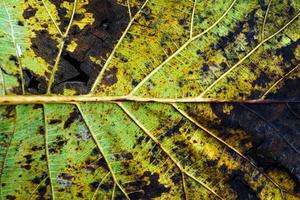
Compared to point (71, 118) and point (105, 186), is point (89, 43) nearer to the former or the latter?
point (71, 118)

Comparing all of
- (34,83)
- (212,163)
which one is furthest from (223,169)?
(34,83)

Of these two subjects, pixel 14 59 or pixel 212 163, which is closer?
pixel 14 59

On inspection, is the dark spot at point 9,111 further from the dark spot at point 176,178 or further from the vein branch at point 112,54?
the dark spot at point 176,178

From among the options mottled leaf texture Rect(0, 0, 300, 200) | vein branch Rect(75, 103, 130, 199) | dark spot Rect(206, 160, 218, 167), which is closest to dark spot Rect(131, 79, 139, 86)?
mottled leaf texture Rect(0, 0, 300, 200)

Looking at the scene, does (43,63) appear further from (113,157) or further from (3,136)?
(113,157)

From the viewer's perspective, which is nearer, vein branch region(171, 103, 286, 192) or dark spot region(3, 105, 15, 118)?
dark spot region(3, 105, 15, 118)

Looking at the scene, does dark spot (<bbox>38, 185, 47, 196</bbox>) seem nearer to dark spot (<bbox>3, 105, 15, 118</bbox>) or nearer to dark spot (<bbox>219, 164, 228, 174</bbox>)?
dark spot (<bbox>3, 105, 15, 118</bbox>)

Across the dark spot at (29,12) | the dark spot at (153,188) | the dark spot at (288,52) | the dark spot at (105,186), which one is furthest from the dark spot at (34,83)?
the dark spot at (288,52)
